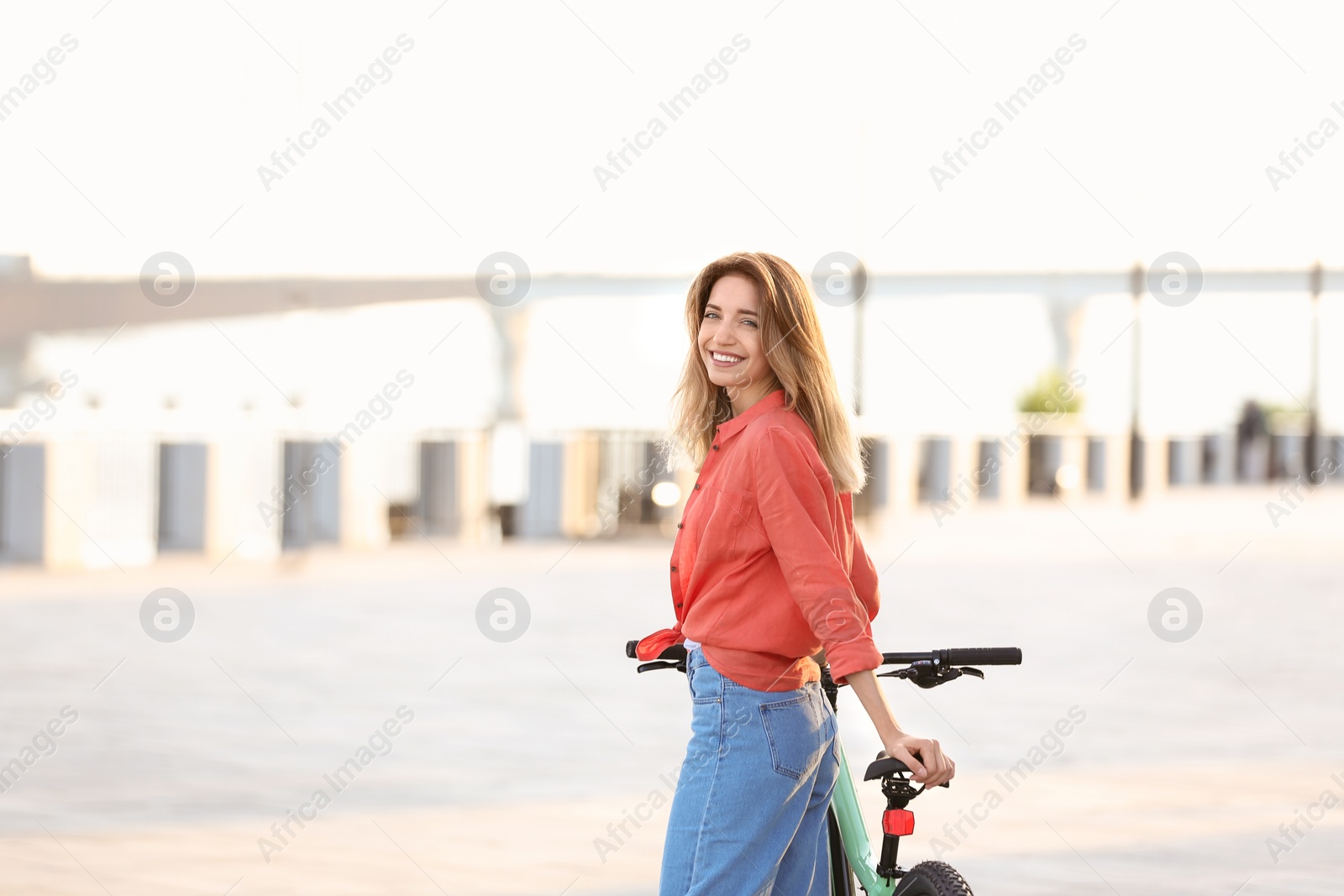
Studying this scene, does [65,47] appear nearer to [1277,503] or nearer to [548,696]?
[548,696]

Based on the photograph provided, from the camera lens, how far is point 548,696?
850 centimetres

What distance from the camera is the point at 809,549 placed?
8.28 ft

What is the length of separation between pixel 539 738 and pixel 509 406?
37597 millimetres

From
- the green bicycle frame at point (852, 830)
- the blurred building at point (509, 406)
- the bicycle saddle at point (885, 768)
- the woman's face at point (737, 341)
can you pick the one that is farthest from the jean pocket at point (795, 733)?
the blurred building at point (509, 406)

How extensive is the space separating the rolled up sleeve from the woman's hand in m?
0.13

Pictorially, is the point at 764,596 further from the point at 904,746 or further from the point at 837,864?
the point at 837,864

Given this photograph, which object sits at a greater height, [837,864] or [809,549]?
[809,549]

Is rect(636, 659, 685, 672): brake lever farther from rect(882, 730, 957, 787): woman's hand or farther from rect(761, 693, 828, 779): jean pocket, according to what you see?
rect(882, 730, 957, 787): woman's hand

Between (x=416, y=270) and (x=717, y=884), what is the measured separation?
3495 centimetres

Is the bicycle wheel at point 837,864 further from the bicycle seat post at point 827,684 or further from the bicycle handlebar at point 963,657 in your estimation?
the bicycle handlebar at point 963,657

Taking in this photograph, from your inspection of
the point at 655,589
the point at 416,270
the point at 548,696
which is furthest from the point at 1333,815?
the point at 416,270

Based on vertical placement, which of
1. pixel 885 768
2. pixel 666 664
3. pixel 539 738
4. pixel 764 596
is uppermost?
pixel 764 596

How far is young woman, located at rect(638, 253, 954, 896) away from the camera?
2.55 m

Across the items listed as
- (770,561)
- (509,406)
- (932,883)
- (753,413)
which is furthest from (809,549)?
(509,406)
